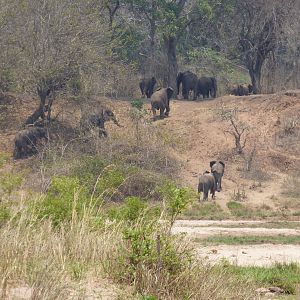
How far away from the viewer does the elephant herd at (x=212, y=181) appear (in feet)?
86.7

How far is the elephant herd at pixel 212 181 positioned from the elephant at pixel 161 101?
5.99 metres

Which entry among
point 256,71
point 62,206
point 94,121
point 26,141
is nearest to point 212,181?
point 94,121

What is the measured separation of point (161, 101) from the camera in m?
33.8

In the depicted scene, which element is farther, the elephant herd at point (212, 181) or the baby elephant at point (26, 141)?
the baby elephant at point (26, 141)

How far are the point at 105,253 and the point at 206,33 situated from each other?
103ft

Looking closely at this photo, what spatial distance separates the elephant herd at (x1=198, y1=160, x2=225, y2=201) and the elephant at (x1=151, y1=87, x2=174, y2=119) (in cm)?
599

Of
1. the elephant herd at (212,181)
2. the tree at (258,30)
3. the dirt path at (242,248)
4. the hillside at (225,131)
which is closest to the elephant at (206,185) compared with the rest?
the elephant herd at (212,181)

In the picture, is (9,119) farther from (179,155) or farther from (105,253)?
(105,253)

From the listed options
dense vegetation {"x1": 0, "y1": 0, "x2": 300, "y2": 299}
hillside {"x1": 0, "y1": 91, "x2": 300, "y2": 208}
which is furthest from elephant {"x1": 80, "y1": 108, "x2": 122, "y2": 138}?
hillside {"x1": 0, "y1": 91, "x2": 300, "y2": 208}

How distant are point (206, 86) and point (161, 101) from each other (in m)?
5.61

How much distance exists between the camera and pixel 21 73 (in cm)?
2916

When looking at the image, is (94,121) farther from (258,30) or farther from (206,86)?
(258,30)

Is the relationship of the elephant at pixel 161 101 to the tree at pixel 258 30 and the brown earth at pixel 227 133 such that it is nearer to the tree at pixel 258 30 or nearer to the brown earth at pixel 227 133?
the brown earth at pixel 227 133

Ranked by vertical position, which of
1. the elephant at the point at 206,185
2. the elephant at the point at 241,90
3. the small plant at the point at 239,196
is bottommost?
the small plant at the point at 239,196
